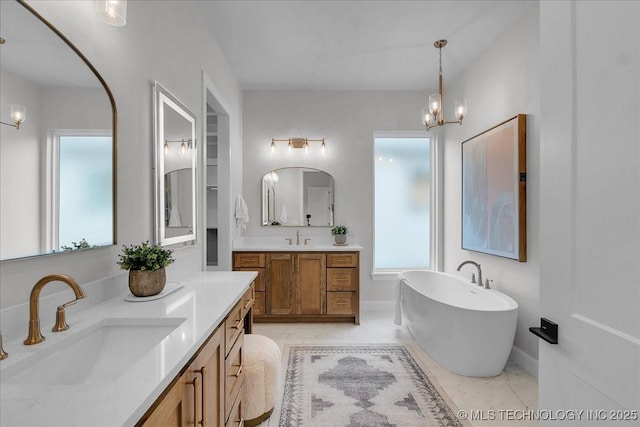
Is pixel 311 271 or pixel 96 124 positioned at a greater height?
pixel 96 124

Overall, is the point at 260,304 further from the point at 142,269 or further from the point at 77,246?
the point at 77,246

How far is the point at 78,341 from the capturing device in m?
0.99

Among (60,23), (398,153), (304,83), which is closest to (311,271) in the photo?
(398,153)

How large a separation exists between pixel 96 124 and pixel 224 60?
2287 millimetres

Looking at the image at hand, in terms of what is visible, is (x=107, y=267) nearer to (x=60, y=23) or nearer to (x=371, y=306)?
(x=60, y=23)

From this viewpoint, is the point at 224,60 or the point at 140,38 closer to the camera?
the point at 140,38

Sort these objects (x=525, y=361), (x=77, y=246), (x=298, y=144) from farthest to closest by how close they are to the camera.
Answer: (x=298, y=144) → (x=525, y=361) → (x=77, y=246)

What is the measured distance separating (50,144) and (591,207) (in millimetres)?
1608

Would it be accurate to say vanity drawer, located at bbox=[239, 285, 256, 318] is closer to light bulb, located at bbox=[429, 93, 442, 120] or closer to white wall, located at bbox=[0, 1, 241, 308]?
white wall, located at bbox=[0, 1, 241, 308]

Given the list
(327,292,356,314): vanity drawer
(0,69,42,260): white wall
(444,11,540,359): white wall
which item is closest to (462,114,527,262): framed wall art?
(444,11,540,359): white wall

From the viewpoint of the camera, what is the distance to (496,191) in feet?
9.48

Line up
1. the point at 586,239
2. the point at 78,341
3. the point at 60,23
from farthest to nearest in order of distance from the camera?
the point at 60,23
the point at 78,341
the point at 586,239

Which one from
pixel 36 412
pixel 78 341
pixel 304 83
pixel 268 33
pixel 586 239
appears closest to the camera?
pixel 36 412

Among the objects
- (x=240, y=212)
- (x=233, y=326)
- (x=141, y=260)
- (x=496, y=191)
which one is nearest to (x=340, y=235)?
(x=240, y=212)
